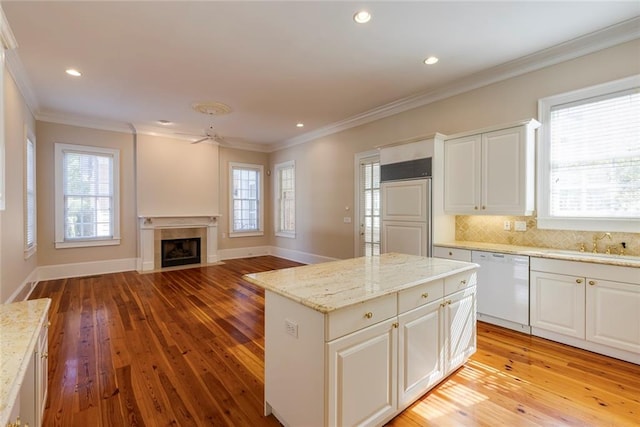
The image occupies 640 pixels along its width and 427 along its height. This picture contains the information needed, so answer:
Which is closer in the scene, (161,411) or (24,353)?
(24,353)

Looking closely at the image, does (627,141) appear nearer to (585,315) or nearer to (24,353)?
(585,315)

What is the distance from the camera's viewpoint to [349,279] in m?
2.02

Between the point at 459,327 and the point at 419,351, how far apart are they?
→ 1.89ft

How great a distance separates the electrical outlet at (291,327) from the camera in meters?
1.68

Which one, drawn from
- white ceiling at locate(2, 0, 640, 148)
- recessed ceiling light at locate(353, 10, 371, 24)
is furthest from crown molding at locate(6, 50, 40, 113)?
recessed ceiling light at locate(353, 10, 371, 24)

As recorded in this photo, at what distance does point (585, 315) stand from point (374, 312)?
2.45 meters

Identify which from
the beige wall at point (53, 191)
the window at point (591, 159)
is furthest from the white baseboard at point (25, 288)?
the window at point (591, 159)

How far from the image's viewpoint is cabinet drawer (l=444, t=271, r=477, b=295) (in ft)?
7.37

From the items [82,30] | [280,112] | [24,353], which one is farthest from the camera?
[280,112]

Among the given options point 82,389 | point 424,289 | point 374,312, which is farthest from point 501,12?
point 82,389

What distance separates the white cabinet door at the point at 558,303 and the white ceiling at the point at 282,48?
2.41 m

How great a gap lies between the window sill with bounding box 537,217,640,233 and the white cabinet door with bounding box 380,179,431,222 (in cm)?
130

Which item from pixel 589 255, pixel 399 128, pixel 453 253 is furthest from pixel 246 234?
pixel 589 255

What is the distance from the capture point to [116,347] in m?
2.92
